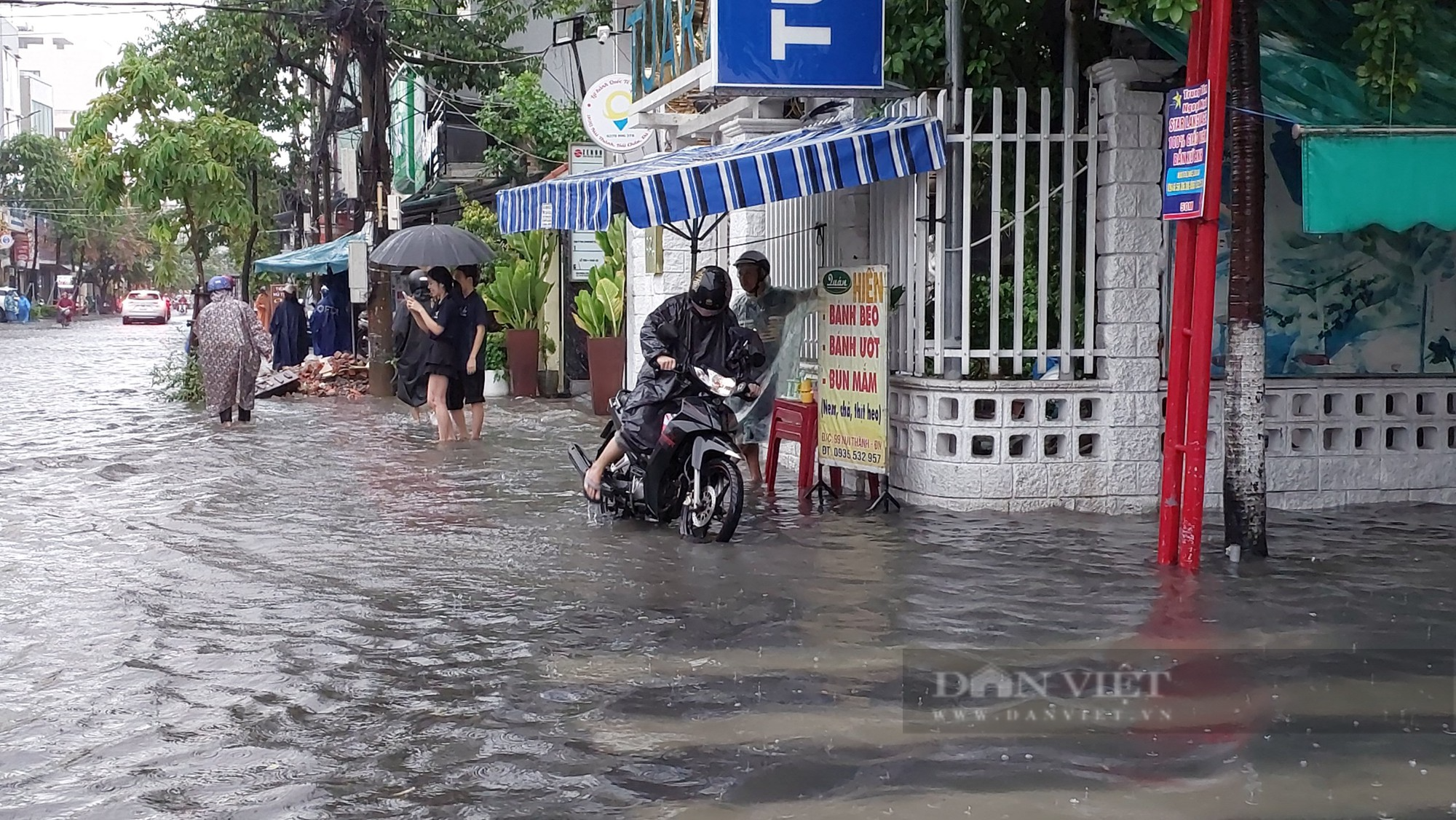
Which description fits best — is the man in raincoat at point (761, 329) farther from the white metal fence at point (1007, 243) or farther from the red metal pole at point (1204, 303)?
the red metal pole at point (1204, 303)

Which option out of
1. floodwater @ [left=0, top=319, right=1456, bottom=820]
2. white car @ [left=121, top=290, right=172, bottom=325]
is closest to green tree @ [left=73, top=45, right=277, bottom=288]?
floodwater @ [left=0, top=319, right=1456, bottom=820]

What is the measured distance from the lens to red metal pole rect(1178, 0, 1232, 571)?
762 cm

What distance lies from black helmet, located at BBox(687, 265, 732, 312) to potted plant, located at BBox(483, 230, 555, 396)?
11.4 metres

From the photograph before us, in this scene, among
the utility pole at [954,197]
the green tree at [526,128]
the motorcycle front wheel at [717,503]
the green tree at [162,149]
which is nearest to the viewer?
the motorcycle front wheel at [717,503]

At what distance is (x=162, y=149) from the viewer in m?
25.0

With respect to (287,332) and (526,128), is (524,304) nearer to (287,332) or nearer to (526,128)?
(526,128)

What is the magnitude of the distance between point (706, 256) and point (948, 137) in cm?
579

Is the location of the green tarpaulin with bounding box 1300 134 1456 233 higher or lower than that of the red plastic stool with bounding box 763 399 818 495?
higher

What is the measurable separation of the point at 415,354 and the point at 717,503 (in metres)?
6.20

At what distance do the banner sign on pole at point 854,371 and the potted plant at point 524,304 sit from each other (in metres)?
10.7

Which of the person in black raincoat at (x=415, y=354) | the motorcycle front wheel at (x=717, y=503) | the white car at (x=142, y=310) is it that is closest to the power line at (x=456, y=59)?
the person in black raincoat at (x=415, y=354)

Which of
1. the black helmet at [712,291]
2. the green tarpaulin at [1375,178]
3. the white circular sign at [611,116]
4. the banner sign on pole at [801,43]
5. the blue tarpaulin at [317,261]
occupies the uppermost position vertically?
the white circular sign at [611,116]

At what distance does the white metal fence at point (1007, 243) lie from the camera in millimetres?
9773

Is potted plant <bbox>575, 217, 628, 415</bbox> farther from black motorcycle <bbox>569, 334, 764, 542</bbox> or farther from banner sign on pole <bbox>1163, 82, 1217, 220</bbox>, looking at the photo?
banner sign on pole <bbox>1163, 82, 1217, 220</bbox>
